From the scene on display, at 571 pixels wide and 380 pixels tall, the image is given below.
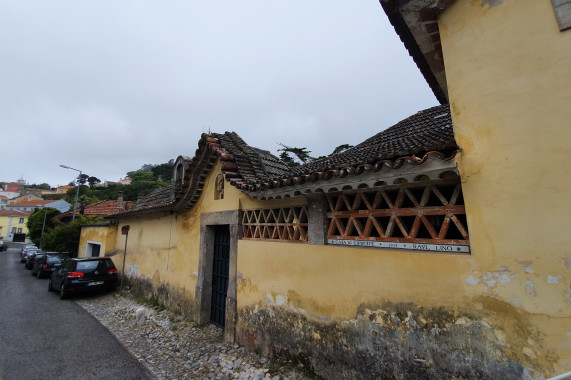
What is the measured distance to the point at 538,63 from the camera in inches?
97.3

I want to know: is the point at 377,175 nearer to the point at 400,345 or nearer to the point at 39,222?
the point at 400,345

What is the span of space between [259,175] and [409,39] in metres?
3.76

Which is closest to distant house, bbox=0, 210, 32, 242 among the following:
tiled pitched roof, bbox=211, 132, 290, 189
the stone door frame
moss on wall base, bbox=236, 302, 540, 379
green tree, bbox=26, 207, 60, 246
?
green tree, bbox=26, 207, 60, 246

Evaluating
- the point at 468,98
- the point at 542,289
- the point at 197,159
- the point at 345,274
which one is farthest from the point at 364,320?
the point at 197,159

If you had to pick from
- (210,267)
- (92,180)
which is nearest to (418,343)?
(210,267)

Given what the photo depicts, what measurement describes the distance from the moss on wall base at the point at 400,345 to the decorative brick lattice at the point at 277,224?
129 cm

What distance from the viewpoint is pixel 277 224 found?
190 inches

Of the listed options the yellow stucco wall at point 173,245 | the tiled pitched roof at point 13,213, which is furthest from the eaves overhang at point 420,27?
the tiled pitched roof at point 13,213

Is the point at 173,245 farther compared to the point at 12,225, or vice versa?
the point at 12,225

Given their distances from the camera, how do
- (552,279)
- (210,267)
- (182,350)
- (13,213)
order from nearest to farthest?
(552,279) < (182,350) < (210,267) < (13,213)

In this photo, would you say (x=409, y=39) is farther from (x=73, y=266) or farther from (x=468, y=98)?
(x=73, y=266)

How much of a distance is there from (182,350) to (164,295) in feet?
10.1

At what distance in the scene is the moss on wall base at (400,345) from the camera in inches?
94.9

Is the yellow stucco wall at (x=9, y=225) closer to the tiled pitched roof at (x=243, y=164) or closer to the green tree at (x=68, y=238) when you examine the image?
the green tree at (x=68, y=238)
